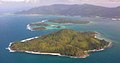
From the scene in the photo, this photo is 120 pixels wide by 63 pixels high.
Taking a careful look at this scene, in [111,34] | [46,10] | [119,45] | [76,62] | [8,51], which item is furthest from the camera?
[46,10]

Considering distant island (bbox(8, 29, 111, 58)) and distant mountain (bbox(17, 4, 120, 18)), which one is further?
distant mountain (bbox(17, 4, 120, 18))

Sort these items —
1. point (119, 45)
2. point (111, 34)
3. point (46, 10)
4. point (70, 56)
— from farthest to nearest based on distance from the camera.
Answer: point (46, 10), point (111, 34), point (119, 45), point (70, 56)

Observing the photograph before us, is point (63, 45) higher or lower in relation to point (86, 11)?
higher

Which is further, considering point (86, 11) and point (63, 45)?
point (86, 11)

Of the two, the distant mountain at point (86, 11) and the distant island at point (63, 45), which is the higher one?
the distant island at point (63, 45)

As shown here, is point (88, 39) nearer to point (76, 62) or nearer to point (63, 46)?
point (63, 46)

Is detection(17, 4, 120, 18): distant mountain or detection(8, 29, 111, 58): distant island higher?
detection(8, 29, 111, 58): distant island

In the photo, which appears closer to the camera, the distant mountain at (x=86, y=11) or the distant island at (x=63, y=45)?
the distant island at (x=63, y=45)

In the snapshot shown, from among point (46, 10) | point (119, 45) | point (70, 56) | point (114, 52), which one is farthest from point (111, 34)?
point (46, 10)
